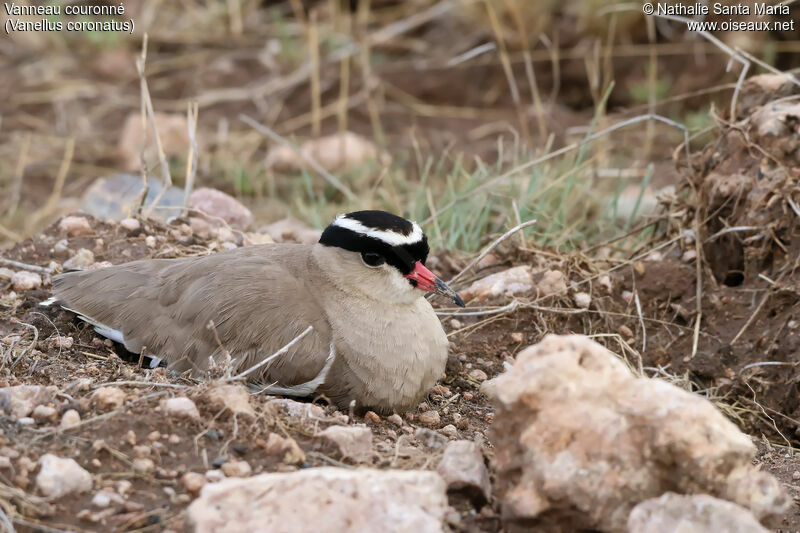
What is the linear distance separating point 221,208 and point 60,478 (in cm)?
294

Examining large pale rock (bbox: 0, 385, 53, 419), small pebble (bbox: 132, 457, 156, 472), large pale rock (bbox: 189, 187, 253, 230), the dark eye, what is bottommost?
large pale rock (bbox: 189, 187, 253, 230)

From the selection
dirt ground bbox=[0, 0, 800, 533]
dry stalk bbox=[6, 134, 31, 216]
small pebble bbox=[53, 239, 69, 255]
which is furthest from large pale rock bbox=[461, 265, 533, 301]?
dry stalk bbox=[6, 134, 31, 216]

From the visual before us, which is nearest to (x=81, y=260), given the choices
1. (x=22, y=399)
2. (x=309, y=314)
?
(x=309, y=314)

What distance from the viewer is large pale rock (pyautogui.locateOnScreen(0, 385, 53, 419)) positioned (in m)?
2.93

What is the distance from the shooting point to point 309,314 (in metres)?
3.74

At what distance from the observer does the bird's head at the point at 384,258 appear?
3.77 metres

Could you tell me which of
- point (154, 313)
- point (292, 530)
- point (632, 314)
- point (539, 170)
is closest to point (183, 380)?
point (154, 313)

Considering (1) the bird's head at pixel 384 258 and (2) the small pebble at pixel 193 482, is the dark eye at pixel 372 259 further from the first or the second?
(2) the small pebble at pixel 193 482

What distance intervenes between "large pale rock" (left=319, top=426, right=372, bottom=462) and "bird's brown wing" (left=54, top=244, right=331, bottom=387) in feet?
2.08

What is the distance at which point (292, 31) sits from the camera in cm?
930

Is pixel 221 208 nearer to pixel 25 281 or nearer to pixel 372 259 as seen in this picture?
pixel 25 281

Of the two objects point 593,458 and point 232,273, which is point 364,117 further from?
point 593,458

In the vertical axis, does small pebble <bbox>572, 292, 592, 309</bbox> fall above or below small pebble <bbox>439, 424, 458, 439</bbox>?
above

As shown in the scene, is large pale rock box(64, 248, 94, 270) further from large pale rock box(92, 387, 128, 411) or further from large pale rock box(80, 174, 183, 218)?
large pale rock box(92, 387, 128, 411)
